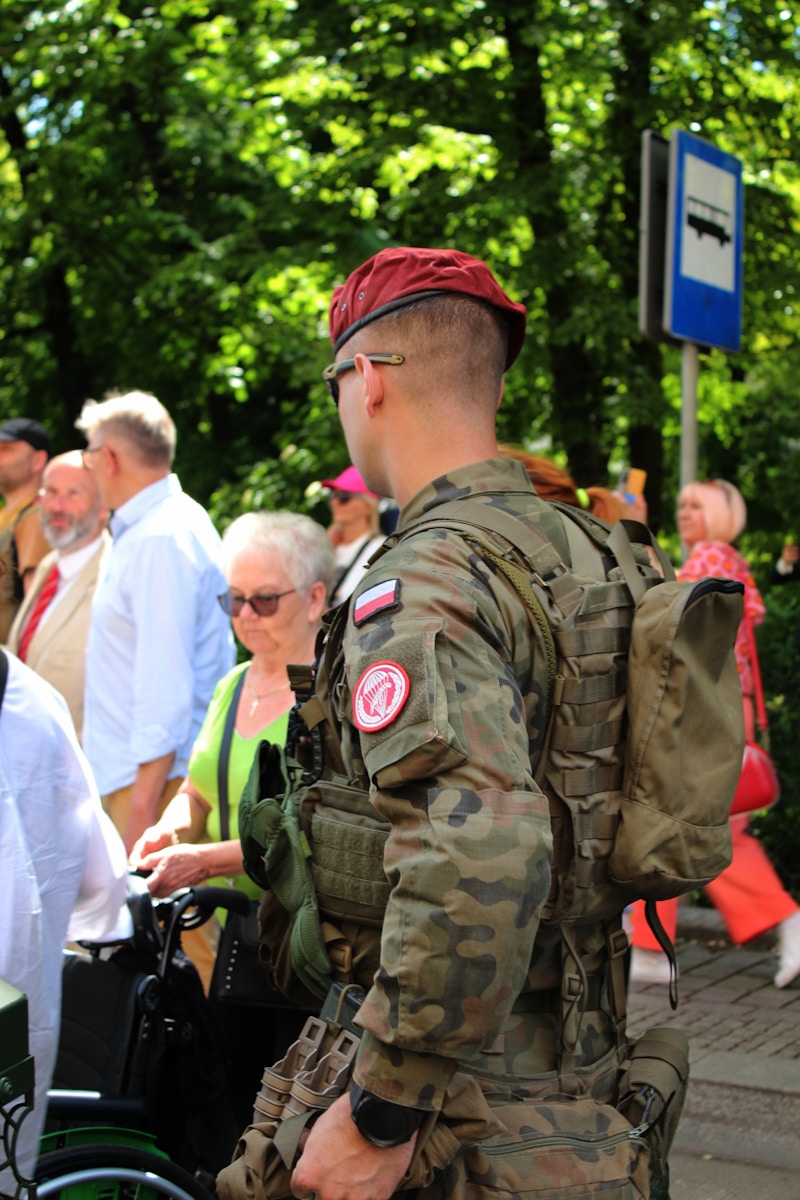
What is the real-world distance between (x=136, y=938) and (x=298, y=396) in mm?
11973

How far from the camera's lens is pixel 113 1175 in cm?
275

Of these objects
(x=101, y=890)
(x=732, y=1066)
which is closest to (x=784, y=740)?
(x=732, y=1066)

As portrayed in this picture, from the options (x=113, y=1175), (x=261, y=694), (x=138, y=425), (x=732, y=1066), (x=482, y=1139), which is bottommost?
(x=732, y=1066)

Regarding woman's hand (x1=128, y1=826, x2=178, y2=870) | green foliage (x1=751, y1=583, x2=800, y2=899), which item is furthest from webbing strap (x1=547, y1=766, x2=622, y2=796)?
green foliage (x1=751, y1=583, x2=800, y2=899)

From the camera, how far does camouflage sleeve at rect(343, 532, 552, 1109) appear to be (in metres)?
1.68

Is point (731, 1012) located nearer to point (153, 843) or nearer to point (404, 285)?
point (153, 843)

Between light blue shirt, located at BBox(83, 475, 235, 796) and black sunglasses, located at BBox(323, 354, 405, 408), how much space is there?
2.42m

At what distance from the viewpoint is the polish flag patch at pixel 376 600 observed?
183 cm

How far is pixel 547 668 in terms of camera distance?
1.94 metres

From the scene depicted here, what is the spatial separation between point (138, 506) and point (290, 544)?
108cm

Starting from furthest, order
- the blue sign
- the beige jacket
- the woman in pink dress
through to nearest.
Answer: the blue sign
the woman in pink dress
the beige jacket

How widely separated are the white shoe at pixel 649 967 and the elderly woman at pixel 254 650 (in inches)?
107

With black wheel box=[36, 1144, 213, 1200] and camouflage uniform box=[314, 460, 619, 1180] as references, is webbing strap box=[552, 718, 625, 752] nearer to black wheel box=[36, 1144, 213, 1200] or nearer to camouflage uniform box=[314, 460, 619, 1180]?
camouflage uniform box=[314, 460, 619, 1180]

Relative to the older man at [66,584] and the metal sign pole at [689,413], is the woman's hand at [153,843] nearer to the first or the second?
the older man at [66,584]
